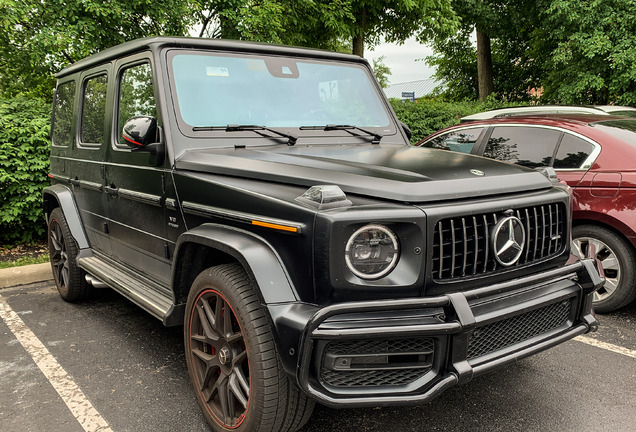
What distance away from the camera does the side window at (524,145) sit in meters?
4.84

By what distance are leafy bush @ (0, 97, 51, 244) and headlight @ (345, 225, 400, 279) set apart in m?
5.43

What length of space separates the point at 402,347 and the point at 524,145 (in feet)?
11.5

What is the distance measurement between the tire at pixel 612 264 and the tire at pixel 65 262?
4.24 metres

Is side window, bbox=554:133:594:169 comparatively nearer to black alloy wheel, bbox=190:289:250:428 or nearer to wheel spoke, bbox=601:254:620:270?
wheel spoke, bbox=601:254:620:270

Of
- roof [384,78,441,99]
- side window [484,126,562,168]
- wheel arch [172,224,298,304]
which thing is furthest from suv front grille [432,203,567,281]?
roof [384,78,441,99]

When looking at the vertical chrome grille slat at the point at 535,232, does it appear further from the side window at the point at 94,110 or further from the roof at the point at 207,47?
the side window at the point at 94,110

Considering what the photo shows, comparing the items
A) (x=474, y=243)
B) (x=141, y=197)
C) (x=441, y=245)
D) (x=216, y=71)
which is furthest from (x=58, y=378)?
(x=474, y=243)

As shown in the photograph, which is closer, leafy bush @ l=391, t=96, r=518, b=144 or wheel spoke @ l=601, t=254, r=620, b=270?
wheel spoke @ l=601, t=254, r=620, b=270

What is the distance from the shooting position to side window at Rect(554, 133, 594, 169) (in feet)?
14.9

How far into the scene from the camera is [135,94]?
3.59 metres

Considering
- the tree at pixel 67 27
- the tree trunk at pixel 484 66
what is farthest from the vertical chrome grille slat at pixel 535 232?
the tree trunk at pixel 484 66

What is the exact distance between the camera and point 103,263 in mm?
4207

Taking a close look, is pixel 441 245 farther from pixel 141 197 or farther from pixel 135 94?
pixel 135 94

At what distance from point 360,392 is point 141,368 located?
1.98m
